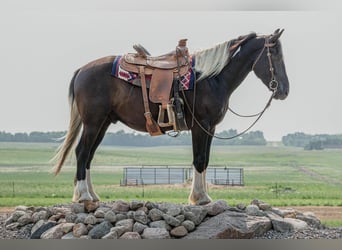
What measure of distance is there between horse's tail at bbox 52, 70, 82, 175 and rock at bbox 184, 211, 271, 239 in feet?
4.25

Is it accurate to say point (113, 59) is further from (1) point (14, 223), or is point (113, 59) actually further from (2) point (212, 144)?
(1) point (14, 223)

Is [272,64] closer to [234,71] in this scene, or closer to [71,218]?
[234,71]

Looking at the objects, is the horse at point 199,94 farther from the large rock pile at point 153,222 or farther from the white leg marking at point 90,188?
the large rock pile at point 153,222

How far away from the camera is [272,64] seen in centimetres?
396

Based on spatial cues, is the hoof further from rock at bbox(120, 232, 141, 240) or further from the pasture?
rock at bbox(120, 232, 141, 240)

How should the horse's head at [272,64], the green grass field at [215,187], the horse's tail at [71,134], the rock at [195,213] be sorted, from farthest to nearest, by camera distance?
1. the green grass field at [215,187]
2. the horse's tail at [71,134]
3. the horse's head at [272,64]
4. the rock at [195,213]

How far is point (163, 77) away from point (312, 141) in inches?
60.5

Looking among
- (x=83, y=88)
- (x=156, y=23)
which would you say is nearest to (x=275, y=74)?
(x=156, y=23)

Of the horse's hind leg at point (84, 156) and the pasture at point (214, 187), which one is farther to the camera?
the pasture at point (214, 187)

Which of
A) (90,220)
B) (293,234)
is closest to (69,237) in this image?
(90,220)

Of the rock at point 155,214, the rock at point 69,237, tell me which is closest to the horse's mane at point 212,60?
the rock at point 155,214

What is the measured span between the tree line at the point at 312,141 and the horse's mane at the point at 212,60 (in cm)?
98

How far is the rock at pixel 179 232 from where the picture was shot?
150 inches

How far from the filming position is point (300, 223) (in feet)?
13.3
